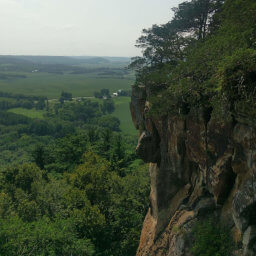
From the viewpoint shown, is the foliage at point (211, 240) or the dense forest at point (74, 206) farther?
the dense forest at point (74, 206)

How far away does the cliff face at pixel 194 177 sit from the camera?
1061 cm

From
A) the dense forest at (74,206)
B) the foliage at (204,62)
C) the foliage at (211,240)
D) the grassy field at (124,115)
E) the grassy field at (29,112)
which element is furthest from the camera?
the grassy field at (29,112)

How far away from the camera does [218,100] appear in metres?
11.4

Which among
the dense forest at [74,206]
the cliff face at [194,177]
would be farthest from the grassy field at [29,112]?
the cliff face at [194,177]

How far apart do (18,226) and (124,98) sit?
176906 mm

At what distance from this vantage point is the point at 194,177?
A: 16406mm

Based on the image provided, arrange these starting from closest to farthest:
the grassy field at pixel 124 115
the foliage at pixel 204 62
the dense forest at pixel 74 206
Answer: the foliage at pixel 204 62 → the dense forest at pixel 74 206 → the grassy field at pixel 124 115

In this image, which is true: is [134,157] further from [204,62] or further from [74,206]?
[204,62]

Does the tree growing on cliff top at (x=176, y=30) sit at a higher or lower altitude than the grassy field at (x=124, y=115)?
higher

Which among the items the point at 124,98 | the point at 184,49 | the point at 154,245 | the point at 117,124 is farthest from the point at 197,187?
the point at 124,98

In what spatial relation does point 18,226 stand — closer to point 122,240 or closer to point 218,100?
point 122,240

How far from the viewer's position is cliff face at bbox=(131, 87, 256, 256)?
10.6 metres

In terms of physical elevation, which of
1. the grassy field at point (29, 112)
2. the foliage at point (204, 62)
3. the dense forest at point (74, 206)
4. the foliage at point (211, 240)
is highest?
the foliage at point (204, 62)

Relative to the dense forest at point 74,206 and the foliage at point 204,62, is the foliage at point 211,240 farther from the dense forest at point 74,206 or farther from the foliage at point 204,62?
the dense forest at point 74,206
